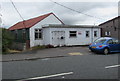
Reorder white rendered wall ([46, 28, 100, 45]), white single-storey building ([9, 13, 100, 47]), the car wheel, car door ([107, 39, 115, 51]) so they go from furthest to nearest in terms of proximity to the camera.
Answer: white rendered wall ([46, 28, 100, 45]) < white single-storey building ([9, 13, 100, 47]) < car door ([107, 39, 115, 51]) < the car wheel

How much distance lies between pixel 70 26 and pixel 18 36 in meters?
9.67

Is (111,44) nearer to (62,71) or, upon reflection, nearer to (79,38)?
(79,38)

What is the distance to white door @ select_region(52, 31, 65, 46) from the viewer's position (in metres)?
18.1

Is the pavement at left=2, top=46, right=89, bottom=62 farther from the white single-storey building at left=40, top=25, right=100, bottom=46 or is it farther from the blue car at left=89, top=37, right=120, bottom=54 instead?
the white single-storey building at left=40, top=25, right=100, bottom=46

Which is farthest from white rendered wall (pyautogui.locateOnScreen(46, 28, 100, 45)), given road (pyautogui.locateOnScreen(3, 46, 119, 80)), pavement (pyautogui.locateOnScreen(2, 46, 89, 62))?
road (pyautogui.locateOnScreen(3, 46, 119, 80))

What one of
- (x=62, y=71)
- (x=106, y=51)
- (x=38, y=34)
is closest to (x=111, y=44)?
(x=106, y=51)

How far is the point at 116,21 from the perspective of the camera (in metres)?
24.0

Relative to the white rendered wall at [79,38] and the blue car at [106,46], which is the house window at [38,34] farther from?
the blue car at [106,46]

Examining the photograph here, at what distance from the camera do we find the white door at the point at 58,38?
18.1 metres

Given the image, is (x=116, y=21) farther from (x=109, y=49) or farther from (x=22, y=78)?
(x=22, y=78)

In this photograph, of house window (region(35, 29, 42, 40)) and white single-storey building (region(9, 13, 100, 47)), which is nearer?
white single-storey building (region(9, 13, 100, 47))

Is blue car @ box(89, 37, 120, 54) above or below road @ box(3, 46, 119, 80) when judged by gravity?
above

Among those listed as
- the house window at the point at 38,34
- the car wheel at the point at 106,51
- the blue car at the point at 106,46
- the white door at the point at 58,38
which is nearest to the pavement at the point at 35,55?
the blue car at the point at 106,46

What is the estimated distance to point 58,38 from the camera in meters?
18.3
